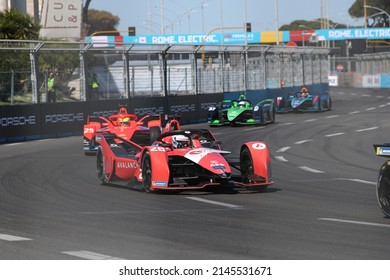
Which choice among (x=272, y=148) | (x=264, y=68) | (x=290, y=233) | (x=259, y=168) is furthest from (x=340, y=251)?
(x=264, y=68)

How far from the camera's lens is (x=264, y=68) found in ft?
157

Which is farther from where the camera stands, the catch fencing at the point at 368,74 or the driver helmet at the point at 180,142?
the catch fencing at the point at 368,74

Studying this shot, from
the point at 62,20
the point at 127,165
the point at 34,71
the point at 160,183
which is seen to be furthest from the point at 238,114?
the point at 160,183

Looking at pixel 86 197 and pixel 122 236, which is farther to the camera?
pixel 86 197

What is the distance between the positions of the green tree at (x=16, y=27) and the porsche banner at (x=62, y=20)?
6629 millimetres

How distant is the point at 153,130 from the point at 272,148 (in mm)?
5934

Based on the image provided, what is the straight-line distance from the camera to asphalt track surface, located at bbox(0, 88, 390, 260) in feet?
29.3

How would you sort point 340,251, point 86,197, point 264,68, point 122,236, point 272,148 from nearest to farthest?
point 340,251, point 122,236, point 86,197, point 272,148, point 264,68

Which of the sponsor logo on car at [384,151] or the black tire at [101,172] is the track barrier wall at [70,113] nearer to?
the black tire at [101,172]

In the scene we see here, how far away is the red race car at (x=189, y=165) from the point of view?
14.2 meters

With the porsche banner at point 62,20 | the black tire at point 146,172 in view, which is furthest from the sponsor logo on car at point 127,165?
the porsche banner at point 62,20

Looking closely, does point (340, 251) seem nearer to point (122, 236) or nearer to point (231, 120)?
point (122, 236)

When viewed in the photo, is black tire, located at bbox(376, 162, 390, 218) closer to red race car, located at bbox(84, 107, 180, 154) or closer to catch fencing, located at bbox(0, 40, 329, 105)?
red race car, located at bbox(84, 107, 180, 154)
